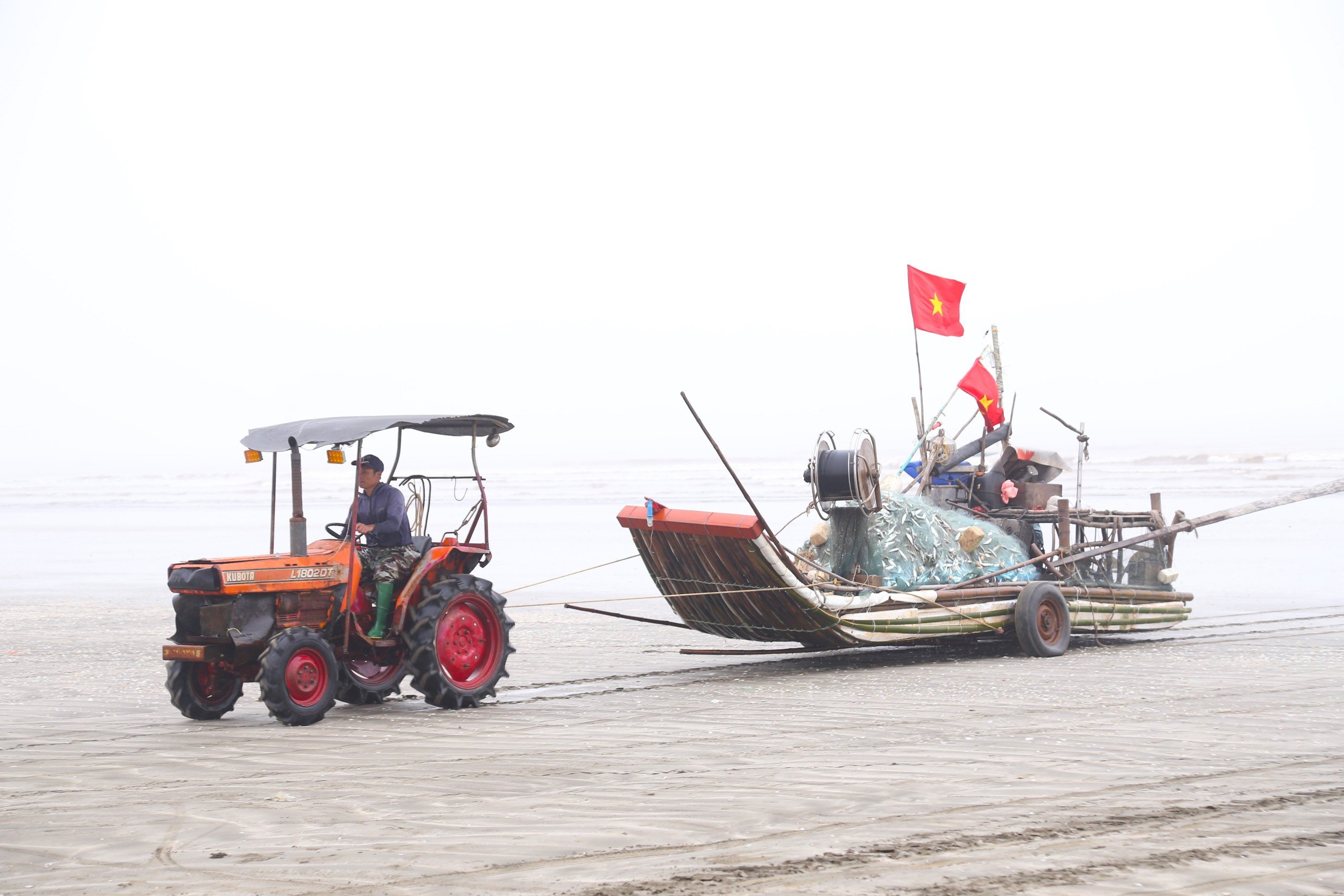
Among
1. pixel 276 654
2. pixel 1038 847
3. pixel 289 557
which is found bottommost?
pixel 1038 847

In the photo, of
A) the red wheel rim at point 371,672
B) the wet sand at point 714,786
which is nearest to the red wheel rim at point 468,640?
the wet sand at point 714,786

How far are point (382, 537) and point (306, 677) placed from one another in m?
1.23

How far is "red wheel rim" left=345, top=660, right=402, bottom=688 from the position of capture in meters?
9.77

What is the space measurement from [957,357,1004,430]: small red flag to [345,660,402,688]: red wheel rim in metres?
6.92

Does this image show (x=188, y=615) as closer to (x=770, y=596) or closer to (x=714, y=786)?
(x=714, y=786)

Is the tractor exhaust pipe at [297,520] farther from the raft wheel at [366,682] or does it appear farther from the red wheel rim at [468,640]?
the red wheel rim at [468,640]

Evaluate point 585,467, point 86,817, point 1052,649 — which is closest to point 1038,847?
point 86,817

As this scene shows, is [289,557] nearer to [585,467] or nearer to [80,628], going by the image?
[80,628]

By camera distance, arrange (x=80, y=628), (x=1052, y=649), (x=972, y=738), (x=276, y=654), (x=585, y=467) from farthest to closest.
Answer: (x=585, y=467)
(x=80, y=628)
(x=1052, y=649)
(x=276, y=654)
(x=972, y=738)

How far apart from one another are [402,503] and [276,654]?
1502 millimetres

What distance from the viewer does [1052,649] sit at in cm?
1244

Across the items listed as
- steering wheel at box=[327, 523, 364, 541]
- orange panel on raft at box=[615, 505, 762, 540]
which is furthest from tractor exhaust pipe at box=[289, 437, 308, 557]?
orange panel on raft at box=[615, 505, 762, 540]

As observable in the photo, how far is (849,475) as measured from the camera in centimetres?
1194

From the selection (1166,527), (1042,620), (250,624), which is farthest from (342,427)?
(1166,527)
